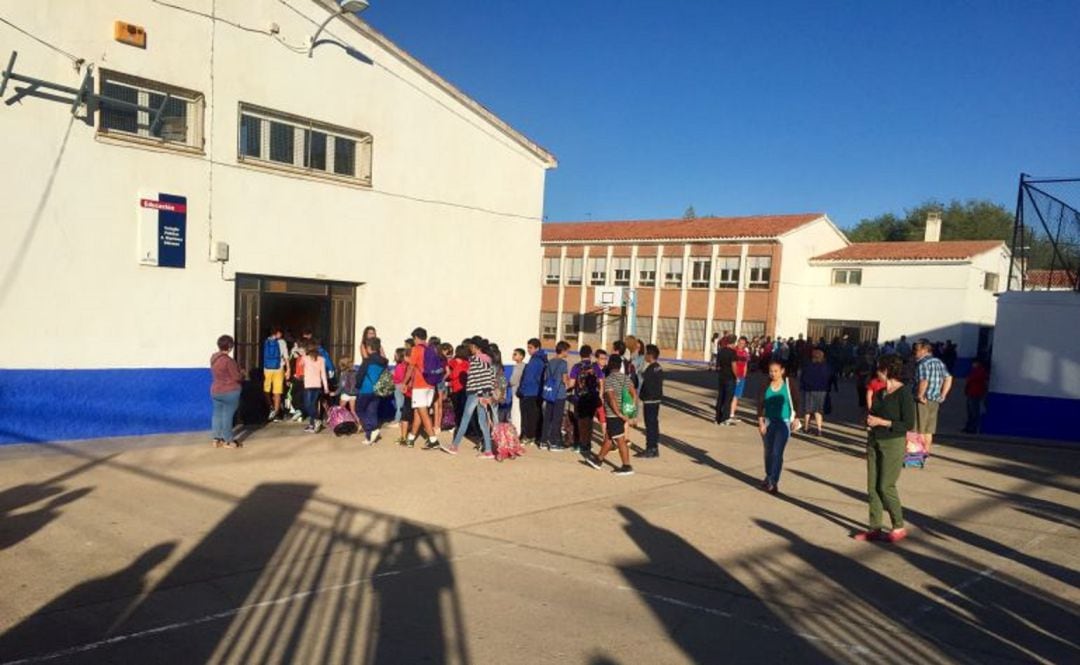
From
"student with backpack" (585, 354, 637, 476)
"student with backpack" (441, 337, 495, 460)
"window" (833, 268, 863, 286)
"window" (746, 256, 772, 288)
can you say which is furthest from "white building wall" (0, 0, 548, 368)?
"window" (833, 268, 863, 286)

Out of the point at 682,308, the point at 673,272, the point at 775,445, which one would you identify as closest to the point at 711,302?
the point at 682,308

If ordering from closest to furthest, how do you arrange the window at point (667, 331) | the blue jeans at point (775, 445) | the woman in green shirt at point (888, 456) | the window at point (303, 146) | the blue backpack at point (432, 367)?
1. the woman in green shirt at point (888, 456)
2. the blue jeans at point (775, 445)
3. the blue backpack at point (432, 367)
4. the window at point (303, 146)
5. the window at point (667, 331)

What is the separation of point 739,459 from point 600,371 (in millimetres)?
2337

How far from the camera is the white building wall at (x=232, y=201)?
9422 mm

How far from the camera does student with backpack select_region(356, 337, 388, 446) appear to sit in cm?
1094

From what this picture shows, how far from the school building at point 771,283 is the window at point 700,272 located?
0.05 metres

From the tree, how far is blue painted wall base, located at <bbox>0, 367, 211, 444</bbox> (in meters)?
57.1

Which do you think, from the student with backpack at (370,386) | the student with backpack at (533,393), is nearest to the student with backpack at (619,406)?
the student with backpack at (533,393)

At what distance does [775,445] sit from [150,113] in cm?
899

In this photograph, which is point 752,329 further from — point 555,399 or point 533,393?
point 555,399

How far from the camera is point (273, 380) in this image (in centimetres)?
1188

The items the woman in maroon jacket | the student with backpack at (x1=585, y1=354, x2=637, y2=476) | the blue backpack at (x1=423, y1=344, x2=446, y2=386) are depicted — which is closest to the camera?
the student with backpack at (x1=585, y1=354, x2=637, y2=476)

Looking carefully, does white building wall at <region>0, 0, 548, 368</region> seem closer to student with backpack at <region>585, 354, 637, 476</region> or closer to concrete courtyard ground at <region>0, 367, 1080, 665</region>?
concrete courtyard ground at <region>0, 367, 1080, 665</region>

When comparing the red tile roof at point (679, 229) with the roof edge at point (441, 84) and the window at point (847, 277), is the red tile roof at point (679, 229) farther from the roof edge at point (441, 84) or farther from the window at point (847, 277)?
the roof edge at point (441, 84)
